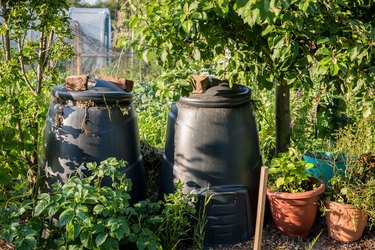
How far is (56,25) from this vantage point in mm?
2766

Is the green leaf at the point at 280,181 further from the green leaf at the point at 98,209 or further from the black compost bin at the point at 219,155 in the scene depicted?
the green leaf at the point at 98,209

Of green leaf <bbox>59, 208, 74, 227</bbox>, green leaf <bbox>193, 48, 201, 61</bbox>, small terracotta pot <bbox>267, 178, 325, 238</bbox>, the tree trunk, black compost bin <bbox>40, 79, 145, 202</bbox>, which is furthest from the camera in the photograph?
the tree trunk

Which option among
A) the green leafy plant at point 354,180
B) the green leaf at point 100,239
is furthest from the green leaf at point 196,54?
the green leafy plant at point 354,180

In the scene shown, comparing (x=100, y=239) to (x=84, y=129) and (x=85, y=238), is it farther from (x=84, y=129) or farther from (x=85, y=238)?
(x=84, y=129)

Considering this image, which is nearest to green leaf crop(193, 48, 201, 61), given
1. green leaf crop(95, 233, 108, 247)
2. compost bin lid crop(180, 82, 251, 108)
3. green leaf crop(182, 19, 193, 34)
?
compost bin lid crop(180, 82, 251, 108)

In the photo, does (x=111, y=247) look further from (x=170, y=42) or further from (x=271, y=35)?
(x=271, y=35)

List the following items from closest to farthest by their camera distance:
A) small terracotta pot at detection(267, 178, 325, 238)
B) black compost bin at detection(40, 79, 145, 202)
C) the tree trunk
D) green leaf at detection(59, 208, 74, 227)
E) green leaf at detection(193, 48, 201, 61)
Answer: green leaf at detection(59, 208, 74, 227) → green leaf at detection(193, 48, 201, 61) → black compost bin at detection(40, 79, 145, 202) → small terracotta pot at detection(267, 178, 325, 238) → the tree trunk

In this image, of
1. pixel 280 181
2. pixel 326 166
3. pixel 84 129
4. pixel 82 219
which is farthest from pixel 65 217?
pixel 326 166

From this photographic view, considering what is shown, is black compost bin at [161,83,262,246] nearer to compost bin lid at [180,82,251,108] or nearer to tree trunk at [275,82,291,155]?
compost bin lid at [180,82,251,108]

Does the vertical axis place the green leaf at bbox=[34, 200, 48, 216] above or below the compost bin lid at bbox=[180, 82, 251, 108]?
below

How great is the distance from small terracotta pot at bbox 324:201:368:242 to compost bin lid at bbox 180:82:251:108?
0.78 meters

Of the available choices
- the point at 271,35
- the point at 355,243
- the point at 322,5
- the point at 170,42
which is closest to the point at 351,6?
the point at 322,5

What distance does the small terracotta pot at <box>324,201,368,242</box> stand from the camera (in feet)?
7.90

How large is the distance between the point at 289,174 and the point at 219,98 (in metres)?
0.59
